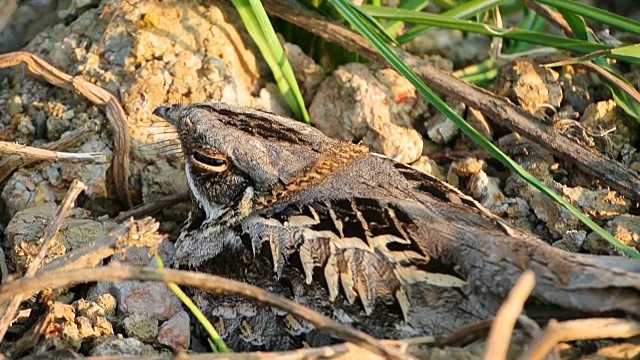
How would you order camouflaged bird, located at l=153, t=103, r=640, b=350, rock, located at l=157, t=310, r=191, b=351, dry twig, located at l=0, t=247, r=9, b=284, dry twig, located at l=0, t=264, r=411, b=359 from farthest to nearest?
1. dry twig, located at l=0, t=247, r=9, b=284
2. rock, located at l=157, t=310, r=191, b=351
3. camouflaged bird, located at l=153, t=103, r=640, b=350
4. dry twig, located at l=0, t=264, r=411, b=359

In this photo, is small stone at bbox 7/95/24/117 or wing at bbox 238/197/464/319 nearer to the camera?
wing at bbox 238/197/464/319

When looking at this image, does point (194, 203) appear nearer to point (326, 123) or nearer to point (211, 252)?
point (211, 252)

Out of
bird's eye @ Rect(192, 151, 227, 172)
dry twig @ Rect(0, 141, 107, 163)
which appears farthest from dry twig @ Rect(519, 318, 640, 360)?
dry twig @ Rect(0, 141, 107, 163)

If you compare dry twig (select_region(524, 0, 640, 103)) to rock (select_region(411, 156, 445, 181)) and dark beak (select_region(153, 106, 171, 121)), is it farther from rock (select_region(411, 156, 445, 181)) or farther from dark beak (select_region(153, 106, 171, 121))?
dark beak (select_region(153, 106, 171, 121))

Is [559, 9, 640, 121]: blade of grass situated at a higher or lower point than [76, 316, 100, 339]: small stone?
higher

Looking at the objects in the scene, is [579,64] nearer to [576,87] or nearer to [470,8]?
[576,87]

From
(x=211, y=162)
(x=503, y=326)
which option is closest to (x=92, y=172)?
(x=211, y=162)

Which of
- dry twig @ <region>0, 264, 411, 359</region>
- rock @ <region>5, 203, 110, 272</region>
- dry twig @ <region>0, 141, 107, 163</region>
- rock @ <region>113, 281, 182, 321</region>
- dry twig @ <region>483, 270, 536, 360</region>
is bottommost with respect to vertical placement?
rock @ <region>113, 281, 182, 321</region>
